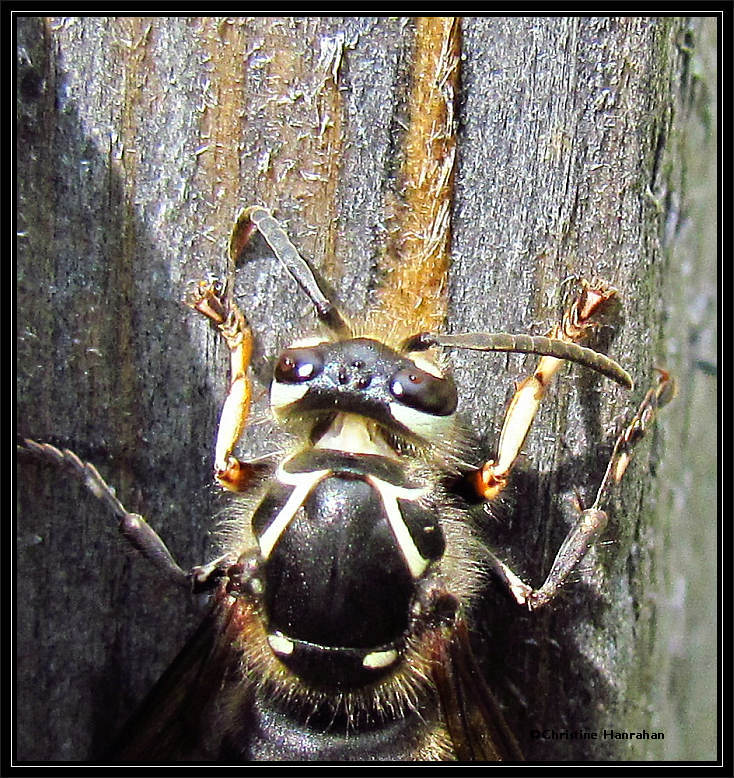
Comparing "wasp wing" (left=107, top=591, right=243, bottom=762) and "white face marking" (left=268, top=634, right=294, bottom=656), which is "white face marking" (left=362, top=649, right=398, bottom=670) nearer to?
"white face marking" (left=268, top=634, right=294, bottom=656)

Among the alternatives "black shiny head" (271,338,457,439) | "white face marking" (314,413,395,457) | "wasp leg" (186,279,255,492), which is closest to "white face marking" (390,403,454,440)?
"black shiny head" (271,338,457,439)

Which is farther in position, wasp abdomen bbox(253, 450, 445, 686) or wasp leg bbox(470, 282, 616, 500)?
wasp leg bbox(470, 282, 616, 500)

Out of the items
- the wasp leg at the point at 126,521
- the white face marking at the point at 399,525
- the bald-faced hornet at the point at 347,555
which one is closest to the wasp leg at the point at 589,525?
the bald-faced hornet at the point at 347,555

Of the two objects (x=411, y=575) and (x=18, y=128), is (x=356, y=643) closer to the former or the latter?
(x=411, y=575)

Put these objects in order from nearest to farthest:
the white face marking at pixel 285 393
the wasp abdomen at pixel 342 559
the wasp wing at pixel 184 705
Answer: the wasp abdomen at pixel 342 559 → the white face marking at pixel 285 393 → the wasp wing at pixel 184 705

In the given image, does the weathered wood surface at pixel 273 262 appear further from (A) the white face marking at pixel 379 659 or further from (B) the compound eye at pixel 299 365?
(A) the white face marking at pixel 379 659
